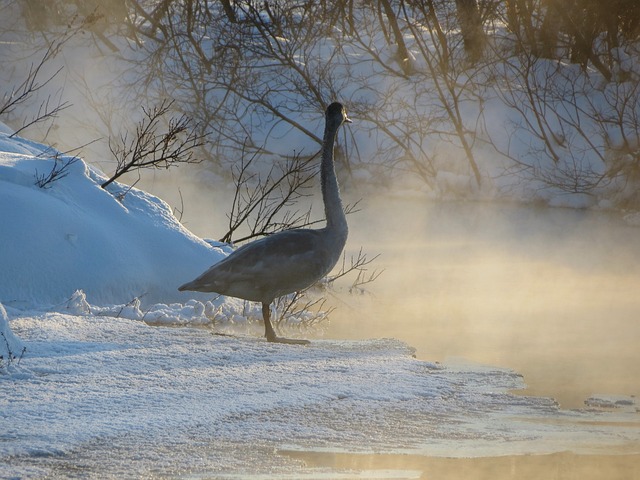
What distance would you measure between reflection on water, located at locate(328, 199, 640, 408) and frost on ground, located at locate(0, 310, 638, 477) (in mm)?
616

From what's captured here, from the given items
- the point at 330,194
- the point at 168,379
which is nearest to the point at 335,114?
the point at 330,194

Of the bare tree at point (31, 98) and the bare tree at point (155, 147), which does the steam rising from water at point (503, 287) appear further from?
the bare tree at point (31, 98)

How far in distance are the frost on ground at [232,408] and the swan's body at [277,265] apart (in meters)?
0.43

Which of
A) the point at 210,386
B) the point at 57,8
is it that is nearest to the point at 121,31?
the point at 57,8

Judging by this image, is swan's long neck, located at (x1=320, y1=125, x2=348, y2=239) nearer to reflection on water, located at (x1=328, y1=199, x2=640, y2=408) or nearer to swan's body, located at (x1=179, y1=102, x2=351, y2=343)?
swan's body, located at (x1=179, y1=102, x2=351, y2=343)

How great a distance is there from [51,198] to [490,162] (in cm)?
1061

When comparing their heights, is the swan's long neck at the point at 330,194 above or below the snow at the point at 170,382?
above

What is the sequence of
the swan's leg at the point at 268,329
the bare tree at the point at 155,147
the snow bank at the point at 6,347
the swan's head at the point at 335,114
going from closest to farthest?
the snow bank at the point at 6,347 < the swan's leg at the point at 268,329 < the swan's head at the point at 335,114 < the bare tree at the point at 155,147

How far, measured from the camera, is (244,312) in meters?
8.95

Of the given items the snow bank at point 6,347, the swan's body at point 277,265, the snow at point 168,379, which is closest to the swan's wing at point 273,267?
the swan's body at point 277,265

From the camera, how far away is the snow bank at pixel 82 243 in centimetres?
783

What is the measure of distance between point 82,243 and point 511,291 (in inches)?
176

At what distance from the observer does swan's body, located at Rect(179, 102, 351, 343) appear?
733 cm

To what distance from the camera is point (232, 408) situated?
18.2 ft
